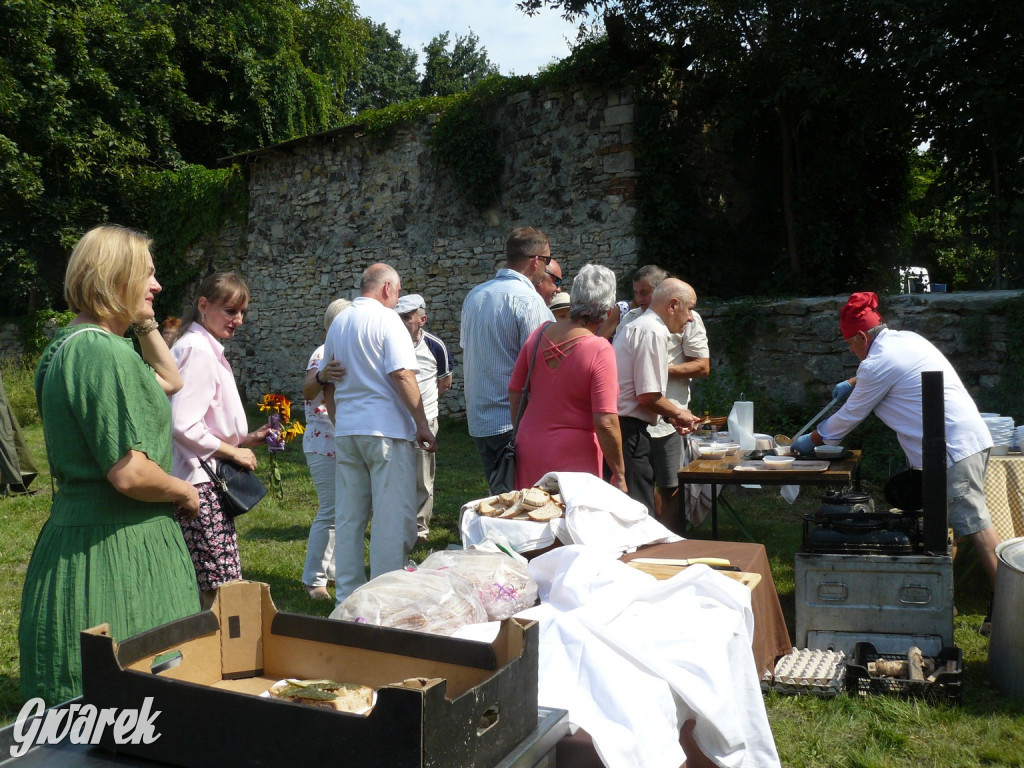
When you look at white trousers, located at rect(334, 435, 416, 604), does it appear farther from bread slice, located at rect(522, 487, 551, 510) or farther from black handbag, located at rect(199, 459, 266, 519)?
bread slice, located at rect(522, 487, 551, 510)

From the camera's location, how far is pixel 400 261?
43.6ft

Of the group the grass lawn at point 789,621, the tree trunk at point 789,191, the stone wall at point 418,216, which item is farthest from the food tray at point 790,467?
the tree trunk at point 789,191

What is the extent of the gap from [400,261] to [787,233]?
18.1 ft

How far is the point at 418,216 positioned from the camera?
13.0 metres

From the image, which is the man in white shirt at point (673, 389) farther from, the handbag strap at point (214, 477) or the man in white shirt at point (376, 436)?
the handbag strap at point (214, 477)

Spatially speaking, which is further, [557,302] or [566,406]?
[557,302]

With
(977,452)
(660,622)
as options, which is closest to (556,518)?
(660,622)

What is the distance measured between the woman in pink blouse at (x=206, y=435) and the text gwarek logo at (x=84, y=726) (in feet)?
5.14

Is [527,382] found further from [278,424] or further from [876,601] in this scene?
[876,601]

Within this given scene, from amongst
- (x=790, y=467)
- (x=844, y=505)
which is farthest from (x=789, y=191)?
(x=844, y=505)

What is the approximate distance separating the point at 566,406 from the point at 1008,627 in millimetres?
2011

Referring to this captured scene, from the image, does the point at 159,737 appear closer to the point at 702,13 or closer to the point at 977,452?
the point at 977,452

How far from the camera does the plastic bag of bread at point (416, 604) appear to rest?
7.52ft

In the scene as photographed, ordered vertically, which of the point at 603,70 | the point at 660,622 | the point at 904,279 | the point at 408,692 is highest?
the point at 603,70
